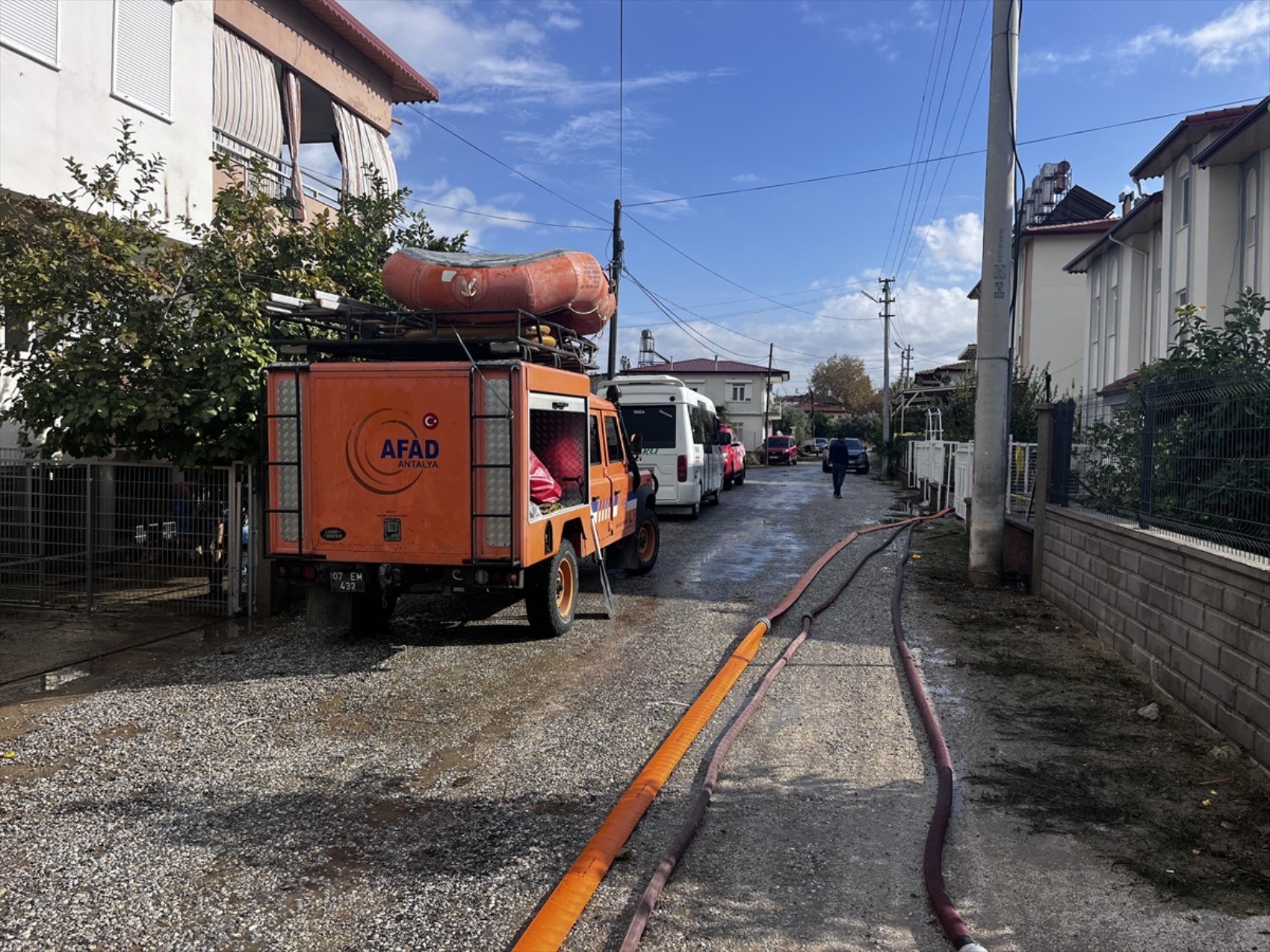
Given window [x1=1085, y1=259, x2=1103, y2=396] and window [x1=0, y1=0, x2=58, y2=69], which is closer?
window [x1=0, y1=0, x2=58, y2=69]

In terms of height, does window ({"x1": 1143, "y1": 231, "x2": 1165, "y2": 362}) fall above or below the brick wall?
above

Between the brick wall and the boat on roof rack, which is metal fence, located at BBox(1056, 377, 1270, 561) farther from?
the boat on roof rack

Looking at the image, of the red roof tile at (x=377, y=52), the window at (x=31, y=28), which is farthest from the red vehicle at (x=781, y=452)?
the window at (x=31, y=28)

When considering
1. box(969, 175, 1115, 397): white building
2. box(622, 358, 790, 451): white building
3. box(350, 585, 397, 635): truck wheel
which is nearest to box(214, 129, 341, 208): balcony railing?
box(350, 585, 397, 635): truck wheel

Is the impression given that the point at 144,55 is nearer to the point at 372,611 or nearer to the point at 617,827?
the point at 372,611

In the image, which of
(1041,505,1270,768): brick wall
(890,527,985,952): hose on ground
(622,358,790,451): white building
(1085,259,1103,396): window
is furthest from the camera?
(622,358,790,451): white building

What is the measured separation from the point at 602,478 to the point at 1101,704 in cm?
507

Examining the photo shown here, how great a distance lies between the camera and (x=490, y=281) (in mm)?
8211

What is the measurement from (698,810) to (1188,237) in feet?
64.8

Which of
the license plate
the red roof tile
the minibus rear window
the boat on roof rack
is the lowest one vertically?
the license plate

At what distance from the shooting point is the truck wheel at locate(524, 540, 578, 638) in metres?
8.20

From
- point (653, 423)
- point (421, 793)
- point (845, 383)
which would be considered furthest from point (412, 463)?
point (845, 383)

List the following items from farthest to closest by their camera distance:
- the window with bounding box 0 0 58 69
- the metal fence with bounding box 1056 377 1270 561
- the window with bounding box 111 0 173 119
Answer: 1. the window with bounding box 111 0 173 119
2. the window with bounding box 0 0 58 69
3. the metal fence with bounding box 1056 377 1270 561

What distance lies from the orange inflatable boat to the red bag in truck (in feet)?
4.37
